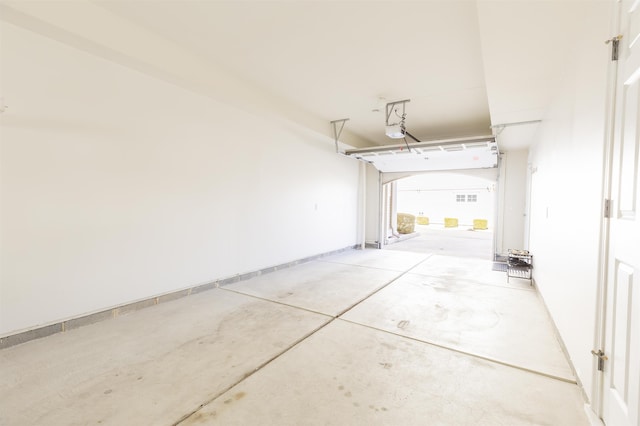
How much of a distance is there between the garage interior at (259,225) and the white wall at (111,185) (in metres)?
0.02

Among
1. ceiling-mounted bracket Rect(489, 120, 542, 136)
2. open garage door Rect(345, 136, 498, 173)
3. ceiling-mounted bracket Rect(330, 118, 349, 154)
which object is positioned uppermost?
ceiling-mounted bracket Rect(330, 118, 349, 154)

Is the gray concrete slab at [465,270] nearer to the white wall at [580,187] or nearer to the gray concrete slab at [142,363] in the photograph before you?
the white wall at [580,187]

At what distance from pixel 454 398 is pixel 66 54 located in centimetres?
440

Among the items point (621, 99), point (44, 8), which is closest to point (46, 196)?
point (44, 8)

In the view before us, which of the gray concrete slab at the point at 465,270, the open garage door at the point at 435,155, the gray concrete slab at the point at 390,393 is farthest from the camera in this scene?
the open garage door at the point at 435,155

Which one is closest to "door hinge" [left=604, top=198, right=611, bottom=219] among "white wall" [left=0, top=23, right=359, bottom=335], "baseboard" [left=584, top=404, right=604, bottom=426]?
"baseboard" [left=584, top=404, right=604, bottom=426]

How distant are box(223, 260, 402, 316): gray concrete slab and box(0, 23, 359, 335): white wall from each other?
1.78 ft

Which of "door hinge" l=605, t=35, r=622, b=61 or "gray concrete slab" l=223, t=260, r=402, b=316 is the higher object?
"door hinge" l=605, t=35, r=622, b=61

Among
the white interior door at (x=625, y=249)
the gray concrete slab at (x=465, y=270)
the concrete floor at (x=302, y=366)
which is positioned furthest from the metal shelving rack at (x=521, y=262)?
the white interior door at (x=625, y=249)

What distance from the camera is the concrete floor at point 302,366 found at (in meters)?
1.69

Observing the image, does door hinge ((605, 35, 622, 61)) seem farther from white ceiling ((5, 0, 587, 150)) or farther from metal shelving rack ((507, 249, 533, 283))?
metal shelving rack ((507, 249, 533, 283))

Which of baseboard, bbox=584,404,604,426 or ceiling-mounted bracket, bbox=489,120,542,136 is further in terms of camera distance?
ceiling-mounted bracket, bbox=489,120,542,136

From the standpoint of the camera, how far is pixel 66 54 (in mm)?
2678

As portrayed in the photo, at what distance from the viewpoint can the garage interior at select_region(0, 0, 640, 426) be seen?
166 centimetres
